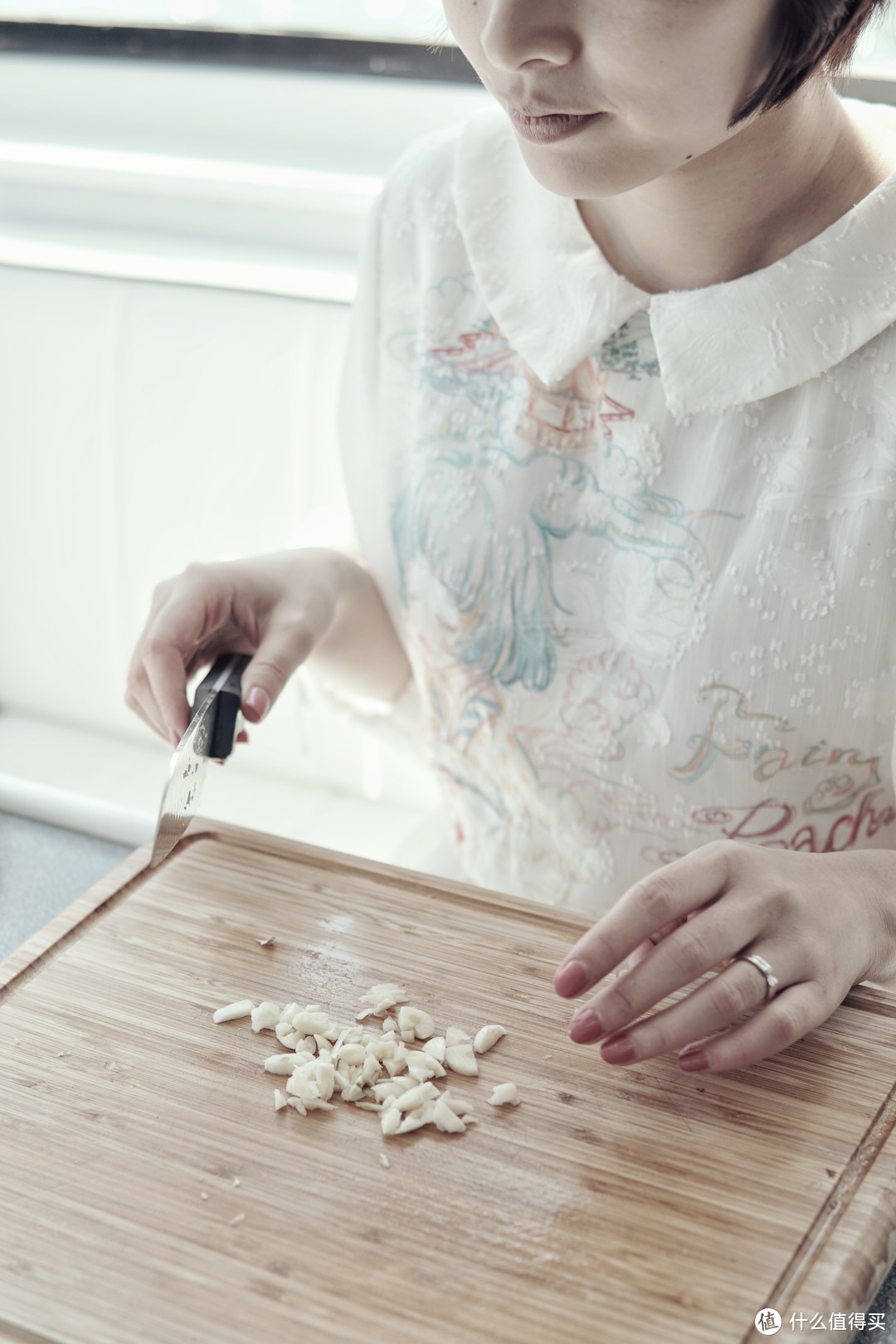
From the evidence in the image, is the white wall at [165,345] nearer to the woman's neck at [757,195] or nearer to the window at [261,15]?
the window at [261,15]

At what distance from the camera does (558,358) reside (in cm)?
96

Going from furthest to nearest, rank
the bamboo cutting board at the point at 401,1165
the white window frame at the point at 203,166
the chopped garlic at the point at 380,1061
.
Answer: the white window frame at the point at 203,166
the chopped garlic at the point at 380,1061
the bamboo cutting board at the point at 401,1165

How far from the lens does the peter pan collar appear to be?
87 cm

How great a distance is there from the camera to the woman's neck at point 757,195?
2.85ft

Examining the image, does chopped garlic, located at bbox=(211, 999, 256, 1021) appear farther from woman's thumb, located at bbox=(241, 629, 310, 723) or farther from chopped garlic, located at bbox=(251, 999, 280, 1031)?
woman's thumb, located at bbox=(241, 629, 310, 723)

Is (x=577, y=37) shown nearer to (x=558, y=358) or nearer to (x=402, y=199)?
(x=558, y=358)

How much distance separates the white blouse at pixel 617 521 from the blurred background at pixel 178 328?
0.39 m

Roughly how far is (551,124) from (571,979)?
1.53ft

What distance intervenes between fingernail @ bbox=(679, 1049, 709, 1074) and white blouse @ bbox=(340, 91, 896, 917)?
31cm

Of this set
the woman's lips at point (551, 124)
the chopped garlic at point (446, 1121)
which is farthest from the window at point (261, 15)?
the chopped garlic at point (446, 1121)

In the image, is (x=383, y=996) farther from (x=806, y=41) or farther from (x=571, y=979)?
(x=806, y=41)

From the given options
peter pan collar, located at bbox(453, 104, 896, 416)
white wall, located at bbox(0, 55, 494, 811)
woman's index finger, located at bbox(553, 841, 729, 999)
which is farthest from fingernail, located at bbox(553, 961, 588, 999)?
white wall, located at bbox(0, 55, 494, 811)

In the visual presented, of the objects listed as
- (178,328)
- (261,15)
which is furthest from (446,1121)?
(261,15)

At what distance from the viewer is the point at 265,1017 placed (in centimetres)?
73
